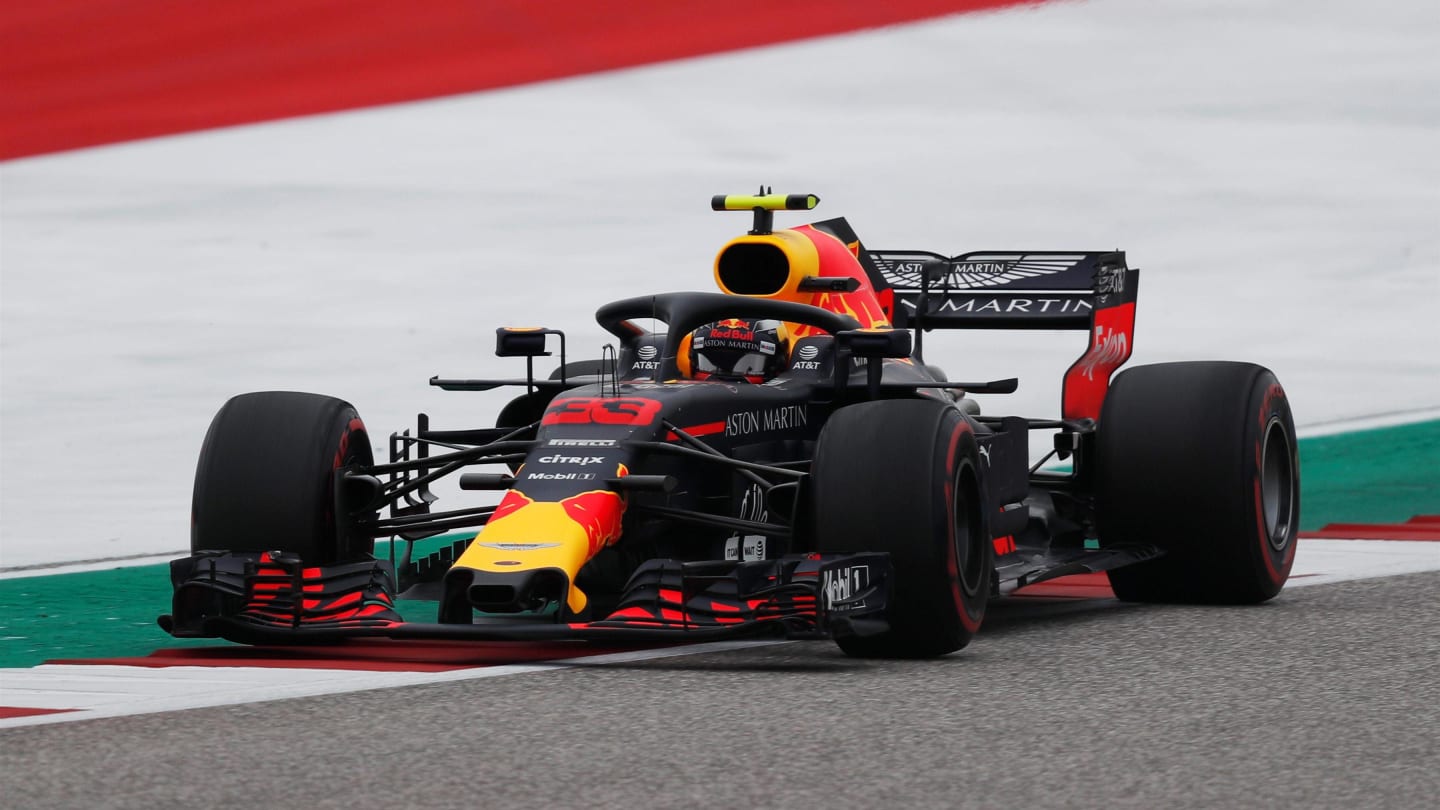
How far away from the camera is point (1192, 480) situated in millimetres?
9852

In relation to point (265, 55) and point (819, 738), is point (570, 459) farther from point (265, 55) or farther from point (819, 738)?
point (265, 55)

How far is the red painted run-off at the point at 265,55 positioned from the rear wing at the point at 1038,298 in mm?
14807

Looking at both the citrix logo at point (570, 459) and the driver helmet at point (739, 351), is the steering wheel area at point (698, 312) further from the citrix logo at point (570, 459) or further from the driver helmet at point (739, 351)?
the citrix logo at point (570, 459)

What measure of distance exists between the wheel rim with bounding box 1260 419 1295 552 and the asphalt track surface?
5.61 feet

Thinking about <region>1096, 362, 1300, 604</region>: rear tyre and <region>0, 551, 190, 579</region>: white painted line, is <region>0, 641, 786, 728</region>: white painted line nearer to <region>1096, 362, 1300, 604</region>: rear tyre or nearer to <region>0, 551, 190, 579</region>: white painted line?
<region>1096, 362, 1300, 604</region>: rear tyre

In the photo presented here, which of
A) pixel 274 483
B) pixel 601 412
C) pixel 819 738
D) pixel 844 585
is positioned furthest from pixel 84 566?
pixel 819 738

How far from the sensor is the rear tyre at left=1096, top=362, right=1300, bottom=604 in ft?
32.2

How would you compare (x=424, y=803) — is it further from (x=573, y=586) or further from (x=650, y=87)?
(x=650, y=87)

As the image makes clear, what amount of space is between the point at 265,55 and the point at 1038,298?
1596 centimetres

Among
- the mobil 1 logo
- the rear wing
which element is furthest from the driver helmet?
the mobil 1 logo

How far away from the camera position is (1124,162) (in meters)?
25.7

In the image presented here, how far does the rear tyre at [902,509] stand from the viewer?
8125mm

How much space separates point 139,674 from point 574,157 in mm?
19462

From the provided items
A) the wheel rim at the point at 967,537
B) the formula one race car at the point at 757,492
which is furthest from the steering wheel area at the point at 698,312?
the wheel rim at the point at 967,537
